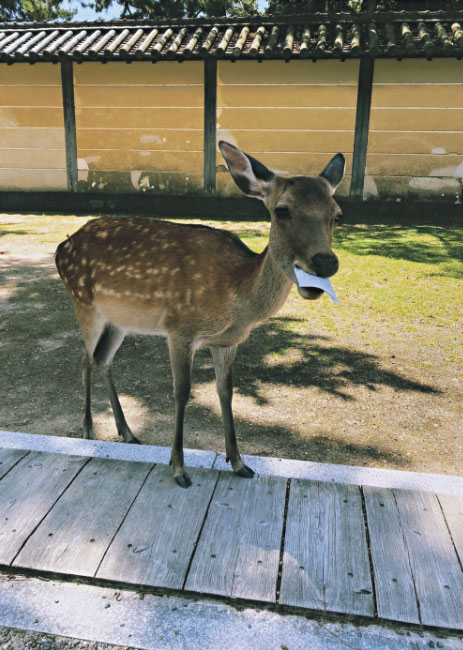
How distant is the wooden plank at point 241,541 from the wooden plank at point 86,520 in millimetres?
380

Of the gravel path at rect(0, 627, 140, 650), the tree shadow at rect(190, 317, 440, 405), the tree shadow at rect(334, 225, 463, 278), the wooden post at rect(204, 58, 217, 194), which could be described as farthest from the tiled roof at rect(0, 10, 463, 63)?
the gravel path at rect(0, 627, 140, 650)

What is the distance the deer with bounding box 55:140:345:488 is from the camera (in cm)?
245

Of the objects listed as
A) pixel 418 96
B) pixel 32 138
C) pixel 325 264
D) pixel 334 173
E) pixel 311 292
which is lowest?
pixel 32 138

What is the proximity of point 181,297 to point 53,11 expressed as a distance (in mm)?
25682

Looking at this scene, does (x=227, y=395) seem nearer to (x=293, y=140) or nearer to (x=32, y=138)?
(x=293, y=140)

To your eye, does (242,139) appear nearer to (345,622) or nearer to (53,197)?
(53,197)

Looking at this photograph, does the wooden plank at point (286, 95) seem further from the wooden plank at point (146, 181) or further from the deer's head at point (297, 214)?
the deer's head at point (297, 214)

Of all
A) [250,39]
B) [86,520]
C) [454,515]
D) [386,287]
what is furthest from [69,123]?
[454,515]

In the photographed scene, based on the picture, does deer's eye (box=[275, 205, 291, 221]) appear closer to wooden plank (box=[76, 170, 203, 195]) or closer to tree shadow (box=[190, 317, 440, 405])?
tree shadow (box=[190, 317, 440, 405])

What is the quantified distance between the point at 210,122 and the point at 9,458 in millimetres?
11133

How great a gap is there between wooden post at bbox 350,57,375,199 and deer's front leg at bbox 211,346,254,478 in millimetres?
10295

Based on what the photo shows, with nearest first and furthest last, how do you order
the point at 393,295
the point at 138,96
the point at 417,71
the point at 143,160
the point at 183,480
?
the point at 183,480, the point at 393,295, the point at 417,71, the point at 138,96, the point at 143,160

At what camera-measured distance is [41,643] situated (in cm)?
193

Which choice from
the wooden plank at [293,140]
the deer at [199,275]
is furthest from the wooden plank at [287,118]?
the deer at [199,275]
